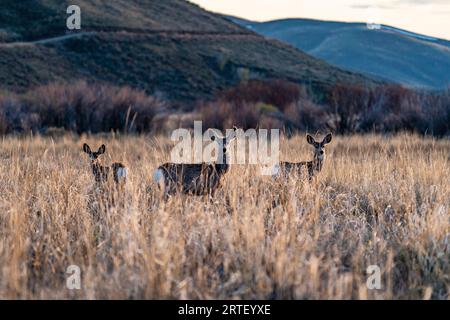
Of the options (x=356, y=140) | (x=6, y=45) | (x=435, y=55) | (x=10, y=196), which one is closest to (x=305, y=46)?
(x=435, y=55)

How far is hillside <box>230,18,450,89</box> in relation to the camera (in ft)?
438

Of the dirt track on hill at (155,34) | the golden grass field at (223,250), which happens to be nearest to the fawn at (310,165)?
the golden grass field at (223,250)

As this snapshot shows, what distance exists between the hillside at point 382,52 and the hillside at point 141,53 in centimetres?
5421

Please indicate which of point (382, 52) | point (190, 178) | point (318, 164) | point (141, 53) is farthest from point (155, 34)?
point (382, 52)

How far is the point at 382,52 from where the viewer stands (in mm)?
141875

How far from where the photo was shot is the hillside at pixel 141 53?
52.0 meters

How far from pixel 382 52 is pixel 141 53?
94582 millimetres

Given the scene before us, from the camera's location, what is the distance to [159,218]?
19.6 ft

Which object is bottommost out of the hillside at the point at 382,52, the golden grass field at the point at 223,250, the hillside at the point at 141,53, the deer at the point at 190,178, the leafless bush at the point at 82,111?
the golden grass field at the point at 223,250

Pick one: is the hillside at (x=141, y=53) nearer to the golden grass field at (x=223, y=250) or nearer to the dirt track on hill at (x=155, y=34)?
the dirt track on hill at (x=155, y=34)

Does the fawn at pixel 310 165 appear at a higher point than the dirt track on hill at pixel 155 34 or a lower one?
lower

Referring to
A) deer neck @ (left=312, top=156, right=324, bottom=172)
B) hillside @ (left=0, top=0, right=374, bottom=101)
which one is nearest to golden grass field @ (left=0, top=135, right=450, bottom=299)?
deer neck @ (left=312, top=156, right=324, bottom=172)

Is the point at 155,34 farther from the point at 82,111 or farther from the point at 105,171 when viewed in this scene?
the point at 105,171
